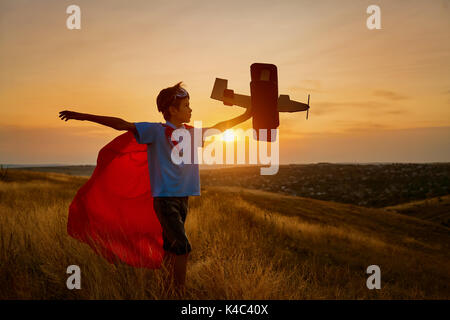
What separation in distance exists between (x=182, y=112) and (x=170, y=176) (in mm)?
704

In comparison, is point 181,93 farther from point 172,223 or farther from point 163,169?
point 172,223

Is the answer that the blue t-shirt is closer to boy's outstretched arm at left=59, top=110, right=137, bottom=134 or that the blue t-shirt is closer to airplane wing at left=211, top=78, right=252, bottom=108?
boy's outstretched arm at left=59, top=110, right=137, bottom=134

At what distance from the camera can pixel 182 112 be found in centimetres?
377

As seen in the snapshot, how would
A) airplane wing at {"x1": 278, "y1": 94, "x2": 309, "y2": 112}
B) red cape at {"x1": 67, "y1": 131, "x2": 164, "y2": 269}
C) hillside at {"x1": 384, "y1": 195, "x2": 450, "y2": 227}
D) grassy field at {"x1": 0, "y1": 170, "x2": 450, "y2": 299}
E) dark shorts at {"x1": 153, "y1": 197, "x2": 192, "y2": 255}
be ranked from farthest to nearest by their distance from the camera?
hillside at {"x1": 384, "y1": 195, "x2": 450, "y2": 227}, red cape at {"x1": 67, "y1": 131, "x2": 164, "y2": 269}, airplane wing at {"x1": 278, "y1": 94, "x2": 309, "y2": 112}, grassy field at {"x1": 0, "y1": 170, "x2": 450, "y2": 299}, dark shorts at {"x1": 153, "y1": 197, "x2": 192, "y2": 255}

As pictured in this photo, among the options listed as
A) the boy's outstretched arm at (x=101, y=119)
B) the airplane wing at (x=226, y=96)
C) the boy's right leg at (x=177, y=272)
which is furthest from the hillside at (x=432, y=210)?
the boy's outstretched arm at (x=101, y=119)

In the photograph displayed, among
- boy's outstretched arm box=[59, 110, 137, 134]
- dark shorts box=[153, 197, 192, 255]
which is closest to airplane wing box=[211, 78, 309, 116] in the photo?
boy's outstretched arm box=[59, 110, 137, 134]

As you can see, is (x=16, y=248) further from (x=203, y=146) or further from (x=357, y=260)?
(x=357, y=260)

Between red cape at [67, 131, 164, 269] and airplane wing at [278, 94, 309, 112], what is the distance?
173 cm

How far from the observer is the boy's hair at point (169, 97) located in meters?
3.72

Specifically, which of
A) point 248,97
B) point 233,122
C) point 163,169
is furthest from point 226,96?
point 163,169

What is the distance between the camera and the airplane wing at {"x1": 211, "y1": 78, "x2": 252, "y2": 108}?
3725 millimetres

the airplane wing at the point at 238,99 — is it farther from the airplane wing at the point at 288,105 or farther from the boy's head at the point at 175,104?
the boy's head at the point at 175,104

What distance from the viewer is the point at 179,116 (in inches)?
149

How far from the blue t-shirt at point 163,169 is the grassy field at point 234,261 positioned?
88 cm
